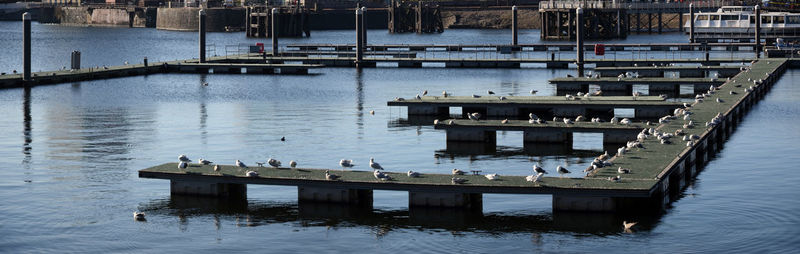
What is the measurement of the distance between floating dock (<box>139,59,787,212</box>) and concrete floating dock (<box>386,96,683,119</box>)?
1714 cm

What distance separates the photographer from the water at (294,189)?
29891mm

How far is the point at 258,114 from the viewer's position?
201 ft

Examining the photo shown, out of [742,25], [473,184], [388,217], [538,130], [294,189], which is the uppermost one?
[742,25]

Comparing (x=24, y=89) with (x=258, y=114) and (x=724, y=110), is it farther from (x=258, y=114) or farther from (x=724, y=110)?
(x=724, y=110)

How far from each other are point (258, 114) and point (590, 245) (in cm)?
3408

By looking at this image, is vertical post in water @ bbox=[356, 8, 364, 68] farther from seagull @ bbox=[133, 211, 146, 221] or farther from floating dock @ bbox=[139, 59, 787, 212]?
seagull @ bbox=[133, 211, 146, 221]

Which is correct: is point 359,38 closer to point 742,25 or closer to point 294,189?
point 742,25

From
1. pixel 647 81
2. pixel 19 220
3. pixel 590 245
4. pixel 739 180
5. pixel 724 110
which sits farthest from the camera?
pixel 647 81

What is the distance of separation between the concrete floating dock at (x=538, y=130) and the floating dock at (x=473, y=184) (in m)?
7.04

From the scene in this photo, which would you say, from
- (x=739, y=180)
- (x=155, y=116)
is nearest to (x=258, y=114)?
(x=155, y=116)

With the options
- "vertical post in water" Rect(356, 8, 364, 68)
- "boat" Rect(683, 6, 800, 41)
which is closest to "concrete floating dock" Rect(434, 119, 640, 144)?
"vertical post in water" Rect(356, 8, 364, 68)

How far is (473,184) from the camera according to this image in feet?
106

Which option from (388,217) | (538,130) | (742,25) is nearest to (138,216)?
(388,217)

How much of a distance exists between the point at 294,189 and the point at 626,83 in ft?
130
